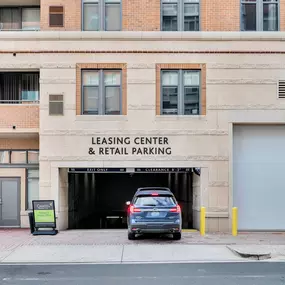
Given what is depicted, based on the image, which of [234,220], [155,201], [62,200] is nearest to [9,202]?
[62,200]

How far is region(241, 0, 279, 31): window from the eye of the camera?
61.5ft

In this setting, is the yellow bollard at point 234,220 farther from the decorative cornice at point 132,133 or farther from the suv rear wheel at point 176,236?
the decorative cornice at point 132,133

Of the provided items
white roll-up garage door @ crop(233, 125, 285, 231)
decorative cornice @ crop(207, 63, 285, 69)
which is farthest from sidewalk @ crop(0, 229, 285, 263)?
decorative cornice @ crop(207, 63, 285, 69)

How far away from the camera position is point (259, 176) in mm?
18594

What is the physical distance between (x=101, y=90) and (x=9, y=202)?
20.6 ft

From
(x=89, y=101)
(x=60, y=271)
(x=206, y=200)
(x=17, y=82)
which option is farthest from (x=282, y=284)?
(x=17, y=82)

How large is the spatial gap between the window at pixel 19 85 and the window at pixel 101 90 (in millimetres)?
2596

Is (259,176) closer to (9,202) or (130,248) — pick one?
(130,248)

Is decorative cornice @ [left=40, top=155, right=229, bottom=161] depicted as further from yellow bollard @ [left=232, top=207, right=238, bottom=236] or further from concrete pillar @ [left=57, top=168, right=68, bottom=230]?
yellow bollard @ [left=232, top=207, right=238, bottom=236]

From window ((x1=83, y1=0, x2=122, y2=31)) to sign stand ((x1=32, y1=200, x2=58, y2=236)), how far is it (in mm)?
7074

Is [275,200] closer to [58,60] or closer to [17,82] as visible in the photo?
[58,60]

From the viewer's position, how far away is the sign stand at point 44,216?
679 inches

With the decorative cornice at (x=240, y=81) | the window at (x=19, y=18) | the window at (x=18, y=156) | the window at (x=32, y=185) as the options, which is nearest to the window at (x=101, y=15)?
the window at (x=19, y=18)

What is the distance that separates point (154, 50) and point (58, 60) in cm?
381
